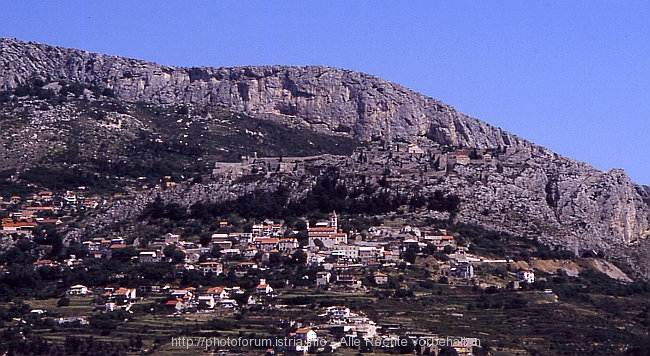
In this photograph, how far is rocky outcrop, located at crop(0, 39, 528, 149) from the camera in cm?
13000

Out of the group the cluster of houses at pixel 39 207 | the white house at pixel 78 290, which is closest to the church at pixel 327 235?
the white house at pixel 78 290

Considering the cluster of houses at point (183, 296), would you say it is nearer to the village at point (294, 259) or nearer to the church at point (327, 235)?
the village at point (294, 259)

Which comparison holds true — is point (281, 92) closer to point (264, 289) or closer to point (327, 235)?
point (327, 235)

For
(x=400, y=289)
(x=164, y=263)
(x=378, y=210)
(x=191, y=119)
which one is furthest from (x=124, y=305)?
(x=191, y=119)

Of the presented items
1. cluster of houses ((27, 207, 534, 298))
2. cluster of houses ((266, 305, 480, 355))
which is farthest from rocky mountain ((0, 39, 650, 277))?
cluster of houses ((266, 305, 480, 355))

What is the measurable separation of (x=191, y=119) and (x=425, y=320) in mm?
63358

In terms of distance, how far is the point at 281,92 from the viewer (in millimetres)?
133750

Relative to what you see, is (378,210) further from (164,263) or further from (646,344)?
(646,344)

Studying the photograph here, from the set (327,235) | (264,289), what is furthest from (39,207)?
(264,289)

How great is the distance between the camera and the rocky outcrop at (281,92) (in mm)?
130000

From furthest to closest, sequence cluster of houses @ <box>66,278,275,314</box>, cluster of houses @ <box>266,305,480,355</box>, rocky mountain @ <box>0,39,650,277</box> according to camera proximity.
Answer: rocky mountain @ <box>0,39,650,277</box> < cluster of houses @ <box>66,278,275,314</box> < cluster of houses @ <box>266,305,480,355</box>

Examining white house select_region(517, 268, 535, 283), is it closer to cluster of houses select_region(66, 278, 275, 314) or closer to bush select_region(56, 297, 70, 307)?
cluster of houses select_region(66, 278, 275, 314)

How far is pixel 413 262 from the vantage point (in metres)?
78.5

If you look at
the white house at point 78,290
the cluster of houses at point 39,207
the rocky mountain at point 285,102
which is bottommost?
the white house at point 78,290
